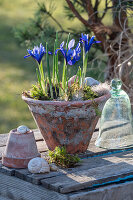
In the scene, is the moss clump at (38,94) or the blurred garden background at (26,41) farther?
the blurred garden background at (26,41)

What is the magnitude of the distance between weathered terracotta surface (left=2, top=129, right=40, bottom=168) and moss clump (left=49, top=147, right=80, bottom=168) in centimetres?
8

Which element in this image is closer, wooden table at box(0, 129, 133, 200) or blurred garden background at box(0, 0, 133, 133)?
wooden table at box(0, 129, 133, 200)

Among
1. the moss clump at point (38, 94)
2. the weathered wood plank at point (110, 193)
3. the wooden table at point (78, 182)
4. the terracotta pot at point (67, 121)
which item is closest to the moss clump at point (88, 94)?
the terracotta pot at point (67, 121)

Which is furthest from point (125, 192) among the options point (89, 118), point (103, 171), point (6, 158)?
point (6, 158)

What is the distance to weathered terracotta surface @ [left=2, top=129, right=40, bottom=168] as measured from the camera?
181cm

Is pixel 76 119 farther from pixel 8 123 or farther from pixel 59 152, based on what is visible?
pixel 8 123

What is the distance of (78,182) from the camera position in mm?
1627

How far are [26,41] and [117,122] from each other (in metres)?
1.53

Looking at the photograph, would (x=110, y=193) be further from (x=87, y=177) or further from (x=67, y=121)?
(x=67, y=121)

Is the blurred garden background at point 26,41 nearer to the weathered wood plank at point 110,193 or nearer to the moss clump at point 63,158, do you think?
the moss clump at point 63,158

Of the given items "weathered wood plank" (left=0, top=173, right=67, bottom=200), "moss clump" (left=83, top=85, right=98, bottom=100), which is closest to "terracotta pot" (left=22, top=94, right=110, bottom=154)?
"moss clump" (left=83, top=85, right=98, bottom=100)

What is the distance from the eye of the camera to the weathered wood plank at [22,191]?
1.59 m

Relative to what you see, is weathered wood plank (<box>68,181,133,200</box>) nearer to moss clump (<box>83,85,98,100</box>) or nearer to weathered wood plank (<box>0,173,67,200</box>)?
weathered wood plank (<box>0,173,67,200</box>)

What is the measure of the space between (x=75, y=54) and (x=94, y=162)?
491 mm
